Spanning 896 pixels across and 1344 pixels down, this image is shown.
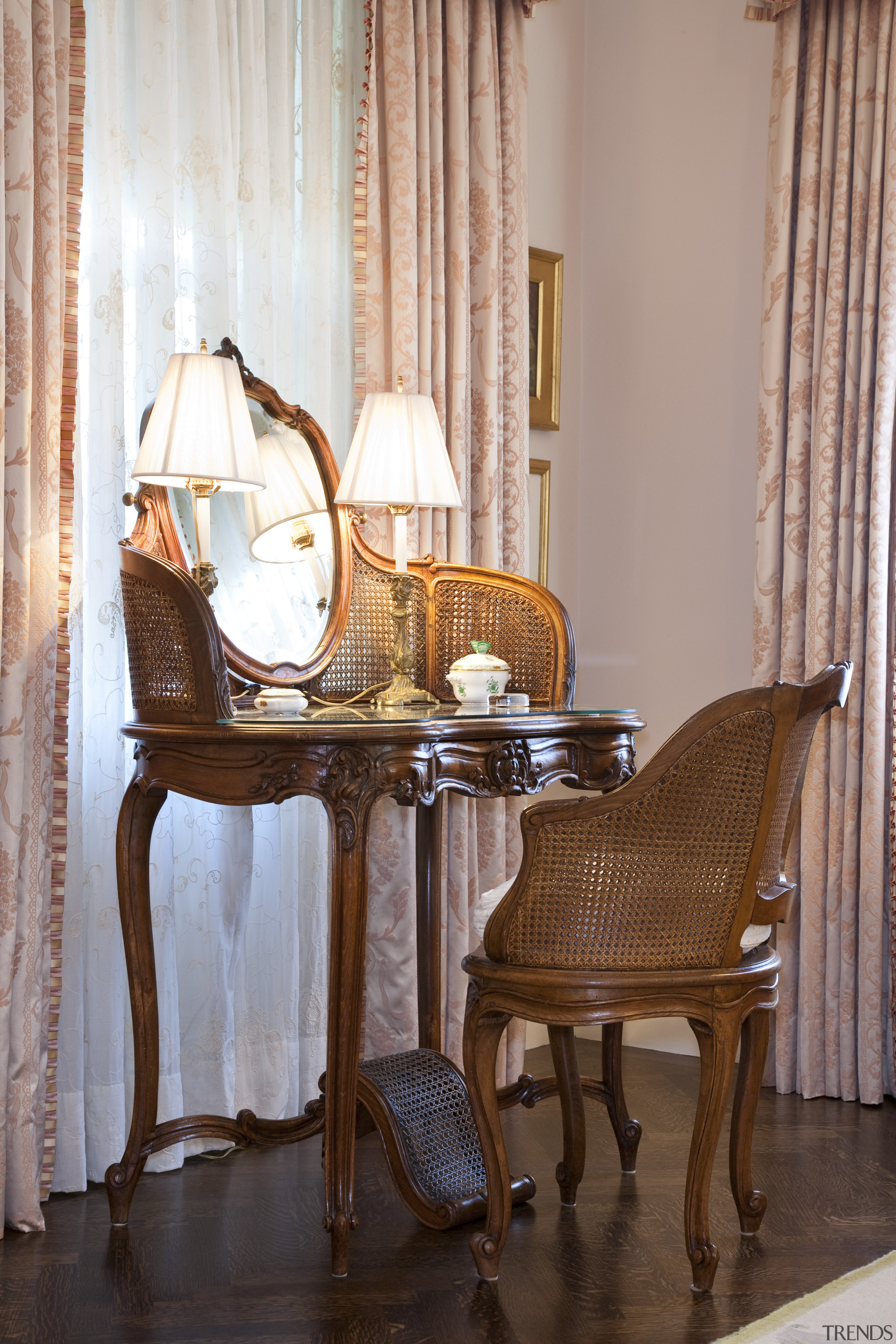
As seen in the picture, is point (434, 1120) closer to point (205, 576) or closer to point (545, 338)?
point (205, 576)

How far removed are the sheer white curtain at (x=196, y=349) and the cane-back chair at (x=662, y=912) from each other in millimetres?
920

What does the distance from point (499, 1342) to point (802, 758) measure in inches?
43.5

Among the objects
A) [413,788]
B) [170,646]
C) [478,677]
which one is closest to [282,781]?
[413,788]

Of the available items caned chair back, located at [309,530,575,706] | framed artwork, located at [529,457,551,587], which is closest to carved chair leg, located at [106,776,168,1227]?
caned chair back, located at [309,530,575,706]

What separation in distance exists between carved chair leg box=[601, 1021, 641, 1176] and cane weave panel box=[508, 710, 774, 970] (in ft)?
2.16

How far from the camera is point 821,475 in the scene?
3.25 metres

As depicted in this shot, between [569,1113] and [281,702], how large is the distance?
1031mm

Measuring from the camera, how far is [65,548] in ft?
8.28

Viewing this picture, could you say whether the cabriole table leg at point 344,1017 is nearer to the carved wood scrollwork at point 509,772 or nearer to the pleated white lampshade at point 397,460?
the carved wood scrollwork at point 509,772

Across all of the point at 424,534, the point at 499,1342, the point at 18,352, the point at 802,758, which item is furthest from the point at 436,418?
the point at 499,1342

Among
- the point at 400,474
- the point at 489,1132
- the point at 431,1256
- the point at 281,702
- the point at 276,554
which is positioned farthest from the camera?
the point at 276,554

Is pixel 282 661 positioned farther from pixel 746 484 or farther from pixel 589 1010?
pixel 746 484

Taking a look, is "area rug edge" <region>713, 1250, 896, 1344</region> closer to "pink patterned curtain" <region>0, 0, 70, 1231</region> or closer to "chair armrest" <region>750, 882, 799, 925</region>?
"chair armrest" <region>750, 882, 799, 925</region>

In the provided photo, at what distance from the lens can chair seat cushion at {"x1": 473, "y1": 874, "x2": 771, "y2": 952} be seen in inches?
85.0
